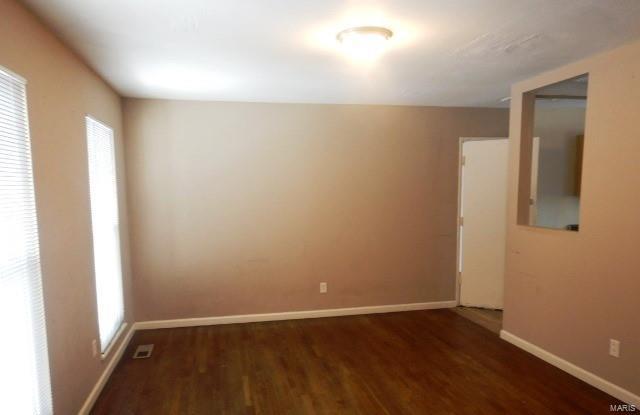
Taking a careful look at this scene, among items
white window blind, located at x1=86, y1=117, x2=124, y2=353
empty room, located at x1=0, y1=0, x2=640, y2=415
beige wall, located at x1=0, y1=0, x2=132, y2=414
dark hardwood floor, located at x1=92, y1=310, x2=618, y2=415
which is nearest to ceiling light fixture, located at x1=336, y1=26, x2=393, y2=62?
empty room, located at x1=0, y1=0, x2=640, y2=415

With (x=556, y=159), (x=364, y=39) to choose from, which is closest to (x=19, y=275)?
(x=364, y=39)

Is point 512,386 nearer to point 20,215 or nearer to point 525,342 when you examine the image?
point 525,342

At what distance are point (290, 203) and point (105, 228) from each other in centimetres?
181

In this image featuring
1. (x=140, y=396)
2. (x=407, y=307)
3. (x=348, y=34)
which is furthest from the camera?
(x=407, y=307)

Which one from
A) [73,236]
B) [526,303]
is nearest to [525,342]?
[526,303]

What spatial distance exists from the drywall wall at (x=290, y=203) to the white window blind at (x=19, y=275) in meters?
1.98

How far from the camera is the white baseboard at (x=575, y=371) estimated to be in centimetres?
247

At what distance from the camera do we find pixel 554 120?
14.6 ft

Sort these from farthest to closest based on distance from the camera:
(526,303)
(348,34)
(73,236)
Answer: (526,303), (73,236), (348,34)

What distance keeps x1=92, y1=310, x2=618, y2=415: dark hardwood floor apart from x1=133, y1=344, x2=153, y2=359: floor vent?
7 centimetres

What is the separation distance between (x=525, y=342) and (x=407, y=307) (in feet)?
Answer: 4.58

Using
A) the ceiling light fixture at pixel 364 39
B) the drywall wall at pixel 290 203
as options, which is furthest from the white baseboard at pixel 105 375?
the ceiling light fixture at pixel 364 39

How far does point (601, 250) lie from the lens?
261cm

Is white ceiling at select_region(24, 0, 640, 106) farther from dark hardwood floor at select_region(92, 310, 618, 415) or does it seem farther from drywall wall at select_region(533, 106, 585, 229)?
dark hardwood floor at select_region(92, 310, 618, 415)
